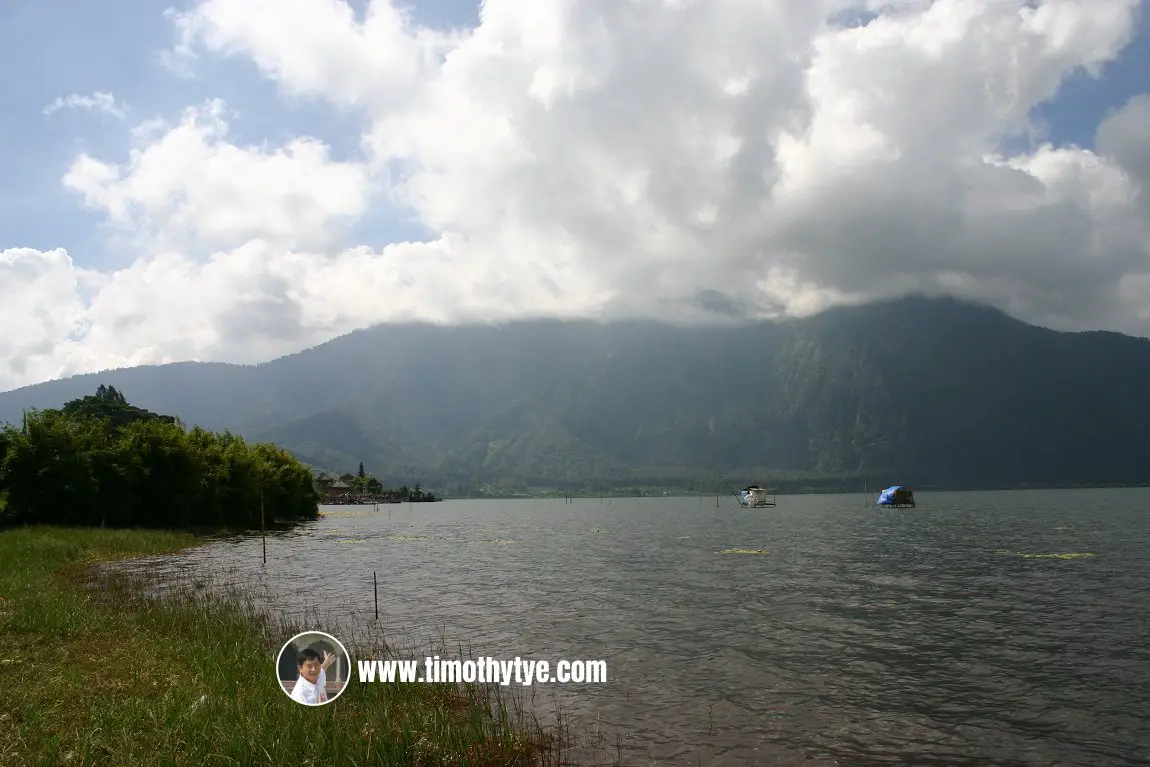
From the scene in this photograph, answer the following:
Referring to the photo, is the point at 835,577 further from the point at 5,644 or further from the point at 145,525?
the point at 145,525

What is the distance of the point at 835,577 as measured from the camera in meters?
49.5

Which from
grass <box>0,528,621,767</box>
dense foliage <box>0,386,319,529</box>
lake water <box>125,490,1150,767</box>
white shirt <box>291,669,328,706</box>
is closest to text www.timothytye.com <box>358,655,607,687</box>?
grass <box>0,528,621,767</box>

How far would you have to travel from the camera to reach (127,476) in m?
84.4

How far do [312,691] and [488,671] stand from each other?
11.8 meters

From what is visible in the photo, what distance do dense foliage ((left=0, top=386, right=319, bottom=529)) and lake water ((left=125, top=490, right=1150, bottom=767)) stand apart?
90.6 ft

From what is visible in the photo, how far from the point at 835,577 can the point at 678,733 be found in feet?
118

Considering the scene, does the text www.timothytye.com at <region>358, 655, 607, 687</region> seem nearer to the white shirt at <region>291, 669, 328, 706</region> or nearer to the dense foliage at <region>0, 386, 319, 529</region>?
the white shirt at <region>291, 669, 328, 706</region>

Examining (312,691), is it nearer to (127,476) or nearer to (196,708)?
(196,708)

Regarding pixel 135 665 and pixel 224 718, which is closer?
pixel 224 718

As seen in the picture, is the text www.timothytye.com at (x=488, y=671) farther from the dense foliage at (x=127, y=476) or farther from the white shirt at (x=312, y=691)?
the dense foliage at (x=127, y=476)

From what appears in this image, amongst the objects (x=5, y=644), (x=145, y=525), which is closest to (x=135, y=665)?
(x=5, y=644)

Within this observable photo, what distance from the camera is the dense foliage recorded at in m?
73.9

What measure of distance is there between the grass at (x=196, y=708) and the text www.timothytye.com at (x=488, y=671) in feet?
1.97
